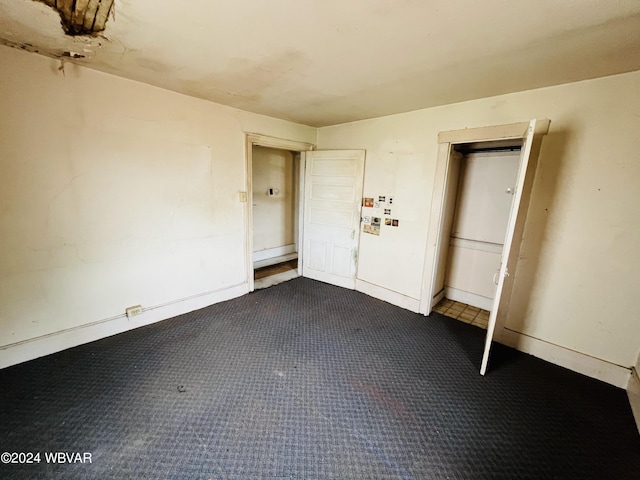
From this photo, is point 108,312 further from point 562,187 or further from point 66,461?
point 562,187

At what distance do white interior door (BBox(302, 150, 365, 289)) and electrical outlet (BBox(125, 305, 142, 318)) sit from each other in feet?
7.61

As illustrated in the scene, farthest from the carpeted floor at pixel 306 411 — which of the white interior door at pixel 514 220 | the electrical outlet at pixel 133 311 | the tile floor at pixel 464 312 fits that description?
the tile floor at pixel 464 312

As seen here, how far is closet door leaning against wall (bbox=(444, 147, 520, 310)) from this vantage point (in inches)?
122

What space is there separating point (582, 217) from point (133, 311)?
4.16 metres

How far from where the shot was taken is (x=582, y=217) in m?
2.13

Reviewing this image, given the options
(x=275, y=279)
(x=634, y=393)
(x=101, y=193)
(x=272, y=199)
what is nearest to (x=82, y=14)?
(x=101, y=193)

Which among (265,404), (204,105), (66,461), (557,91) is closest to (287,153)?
(204,105)

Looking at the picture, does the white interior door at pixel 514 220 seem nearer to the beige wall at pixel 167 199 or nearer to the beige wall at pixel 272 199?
the beige wall at pixel 167 199

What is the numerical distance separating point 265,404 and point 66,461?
1.06 meters

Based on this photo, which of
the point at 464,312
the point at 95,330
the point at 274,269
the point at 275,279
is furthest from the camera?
the point at 274,269

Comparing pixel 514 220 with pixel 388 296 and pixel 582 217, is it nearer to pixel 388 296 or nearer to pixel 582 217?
pixel 582 217

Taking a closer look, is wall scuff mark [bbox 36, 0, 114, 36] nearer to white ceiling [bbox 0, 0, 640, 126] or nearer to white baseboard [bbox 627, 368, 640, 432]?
white ceiling [bbox 0, 0, 640, 126]

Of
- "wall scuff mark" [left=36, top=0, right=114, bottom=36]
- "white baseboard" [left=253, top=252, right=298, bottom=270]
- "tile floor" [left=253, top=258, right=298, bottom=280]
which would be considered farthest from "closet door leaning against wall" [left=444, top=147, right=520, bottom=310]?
"wall scuff mark" [left=36, top=0, right=114, bottom=36]

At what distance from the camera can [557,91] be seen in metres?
2.15
